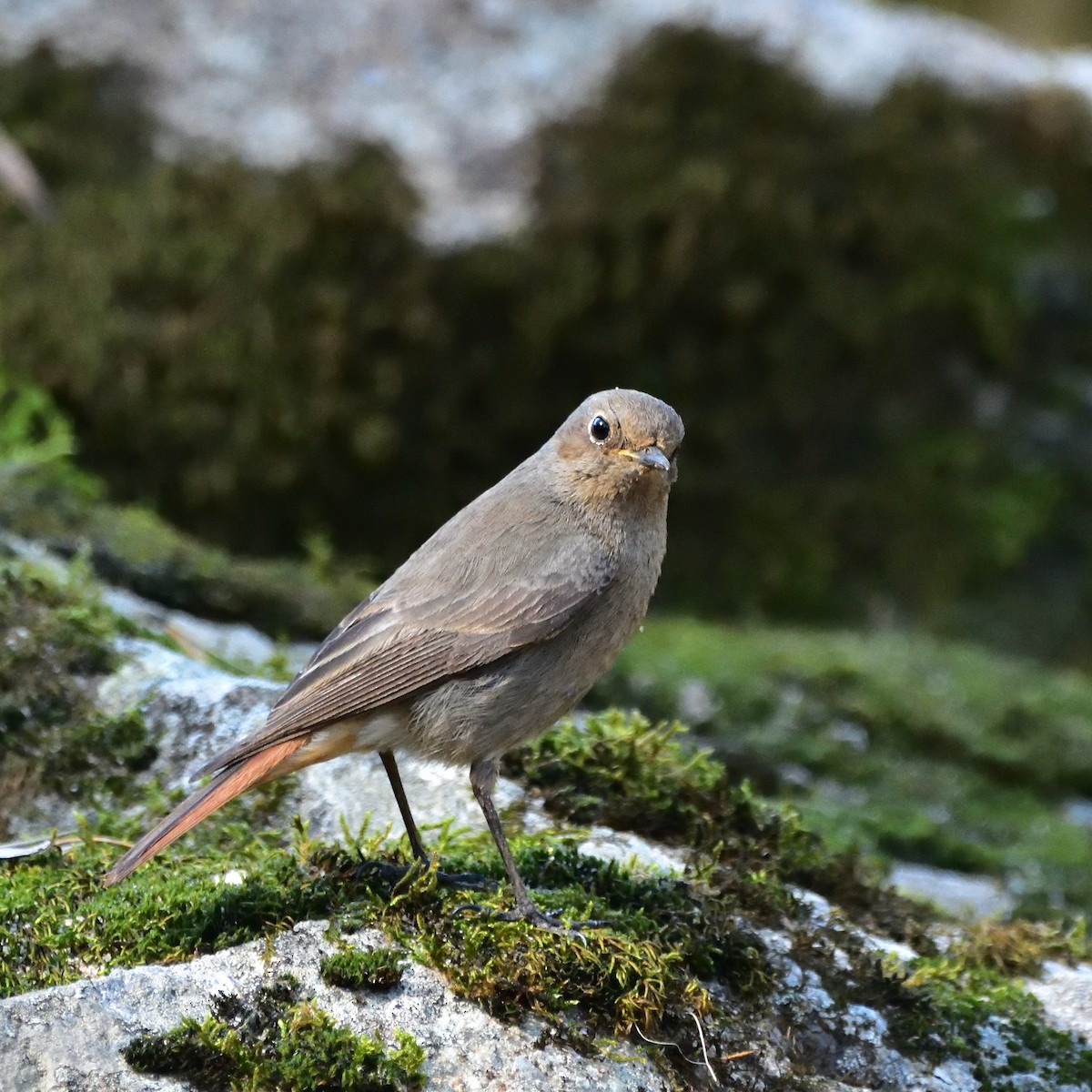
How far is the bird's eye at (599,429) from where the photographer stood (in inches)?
193

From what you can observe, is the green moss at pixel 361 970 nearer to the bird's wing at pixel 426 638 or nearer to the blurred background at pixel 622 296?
the bird's wing at pixel 426 638

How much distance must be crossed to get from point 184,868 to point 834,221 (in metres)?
7.59

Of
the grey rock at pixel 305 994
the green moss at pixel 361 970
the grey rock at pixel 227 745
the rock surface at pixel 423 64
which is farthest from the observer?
the rock surface at pixel 423 64

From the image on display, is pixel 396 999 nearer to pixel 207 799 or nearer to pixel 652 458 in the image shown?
pixel 207 799

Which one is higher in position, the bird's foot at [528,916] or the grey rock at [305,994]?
the bird's foot at [528,916]

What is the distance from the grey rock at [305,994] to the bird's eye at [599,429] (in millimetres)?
1828

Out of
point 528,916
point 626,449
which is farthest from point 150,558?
point 528,916

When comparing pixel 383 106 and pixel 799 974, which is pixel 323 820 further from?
pixel 383 106

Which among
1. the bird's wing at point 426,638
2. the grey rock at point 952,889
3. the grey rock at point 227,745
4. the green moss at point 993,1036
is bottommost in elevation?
the grey rock at point 952,889

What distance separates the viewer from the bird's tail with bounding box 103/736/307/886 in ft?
12.8

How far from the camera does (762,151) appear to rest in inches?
405

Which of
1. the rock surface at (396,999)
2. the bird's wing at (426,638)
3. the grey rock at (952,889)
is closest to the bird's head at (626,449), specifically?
the bird's wing at (426,638)

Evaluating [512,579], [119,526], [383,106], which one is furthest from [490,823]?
[383,106]

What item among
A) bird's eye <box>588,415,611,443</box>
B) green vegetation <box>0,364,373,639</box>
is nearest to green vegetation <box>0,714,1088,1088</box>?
bird's eye <box>588,415,611,443</box>
